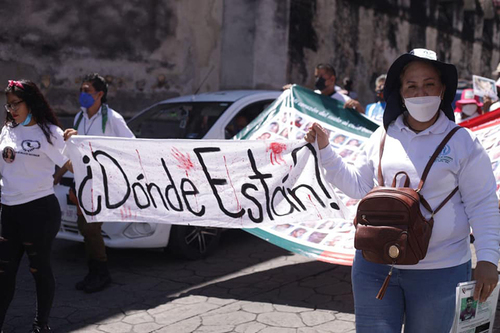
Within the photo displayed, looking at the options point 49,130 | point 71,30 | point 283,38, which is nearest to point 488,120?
point 49,130

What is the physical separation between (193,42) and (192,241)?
8.19 meters

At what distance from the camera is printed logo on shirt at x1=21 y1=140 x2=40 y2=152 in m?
4.50

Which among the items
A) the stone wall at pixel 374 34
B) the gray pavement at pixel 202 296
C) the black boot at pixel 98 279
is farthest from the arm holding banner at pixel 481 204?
the stone wall at pixel 374 34

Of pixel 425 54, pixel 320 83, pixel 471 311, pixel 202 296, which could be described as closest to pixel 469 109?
pixel 320 83

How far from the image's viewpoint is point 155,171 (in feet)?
15.8

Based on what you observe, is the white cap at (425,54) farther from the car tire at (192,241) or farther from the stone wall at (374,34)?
the stone wall at (374,34)

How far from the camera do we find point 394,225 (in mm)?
2600

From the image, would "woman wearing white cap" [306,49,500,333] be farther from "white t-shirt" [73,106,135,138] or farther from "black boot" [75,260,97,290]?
"black boot" [75,260,97,290]

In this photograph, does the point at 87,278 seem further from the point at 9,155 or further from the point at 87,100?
the point at 9,155

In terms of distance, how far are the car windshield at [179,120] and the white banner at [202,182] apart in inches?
93.0

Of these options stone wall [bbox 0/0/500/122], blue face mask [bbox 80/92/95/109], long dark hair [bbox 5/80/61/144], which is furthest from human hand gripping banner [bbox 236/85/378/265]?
stone wall [bbox 0/0/500/122]

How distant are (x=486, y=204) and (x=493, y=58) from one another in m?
29.5

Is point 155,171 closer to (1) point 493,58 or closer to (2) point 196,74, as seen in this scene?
(2) point 196,74

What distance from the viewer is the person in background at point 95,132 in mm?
5844
